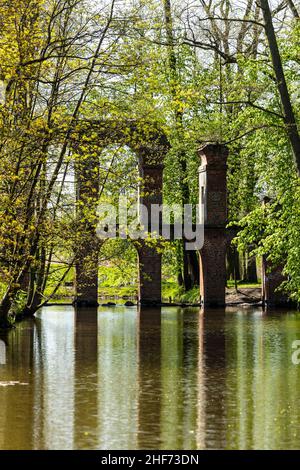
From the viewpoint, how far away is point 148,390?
46.6 ft

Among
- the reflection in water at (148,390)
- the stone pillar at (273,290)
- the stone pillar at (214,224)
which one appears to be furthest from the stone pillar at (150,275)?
the reflection in water at (148,390)

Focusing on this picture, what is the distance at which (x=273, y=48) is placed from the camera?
23875 mm

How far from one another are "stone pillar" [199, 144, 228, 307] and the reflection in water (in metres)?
17.3

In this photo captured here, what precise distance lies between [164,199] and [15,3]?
30.2 meters

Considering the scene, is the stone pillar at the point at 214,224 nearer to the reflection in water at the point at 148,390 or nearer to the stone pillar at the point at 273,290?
the stone pillar at the point at 273,290

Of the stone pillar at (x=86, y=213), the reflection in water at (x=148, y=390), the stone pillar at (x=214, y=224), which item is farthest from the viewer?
the stone pillar at (x=214, y=224)

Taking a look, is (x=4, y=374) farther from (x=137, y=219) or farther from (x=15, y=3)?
(x=137, y=219)

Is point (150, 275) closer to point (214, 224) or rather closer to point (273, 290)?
point (214, 224)

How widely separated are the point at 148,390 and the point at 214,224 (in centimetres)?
3013

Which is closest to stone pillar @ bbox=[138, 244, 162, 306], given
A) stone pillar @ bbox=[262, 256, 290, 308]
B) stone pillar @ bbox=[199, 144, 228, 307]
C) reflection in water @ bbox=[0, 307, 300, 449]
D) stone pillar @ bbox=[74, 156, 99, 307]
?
stone pillar @ bbox=[199, 144, 228, 307]

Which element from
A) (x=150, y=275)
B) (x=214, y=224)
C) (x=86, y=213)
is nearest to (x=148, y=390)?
(x=86, y=213)

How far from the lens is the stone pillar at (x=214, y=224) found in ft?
144

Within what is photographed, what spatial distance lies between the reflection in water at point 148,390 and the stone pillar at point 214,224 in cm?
1727

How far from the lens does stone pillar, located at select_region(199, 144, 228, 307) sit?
144 ft
